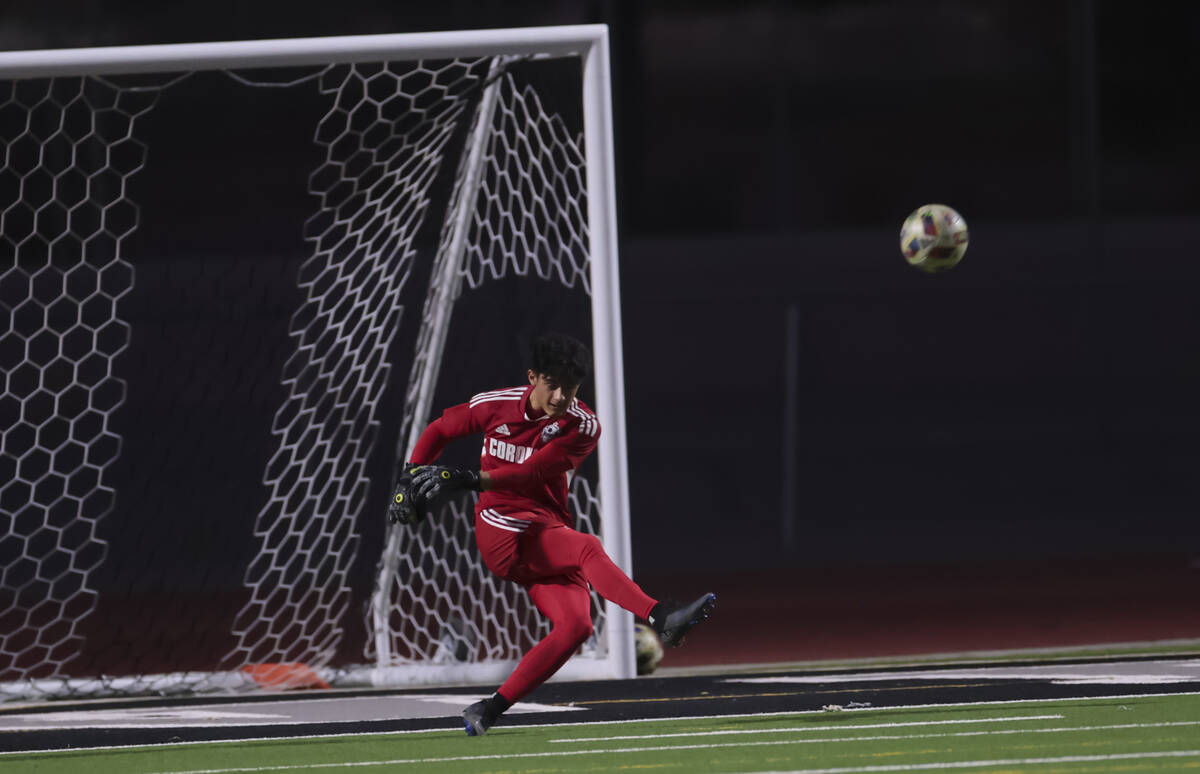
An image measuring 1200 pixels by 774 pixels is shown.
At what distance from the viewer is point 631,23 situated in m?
16.5

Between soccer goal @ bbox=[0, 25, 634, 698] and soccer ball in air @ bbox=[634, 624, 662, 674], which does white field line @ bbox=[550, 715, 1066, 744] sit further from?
soccer ball in air @ bbox=[634, 624, 662, 674]

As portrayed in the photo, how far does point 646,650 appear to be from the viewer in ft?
24.2

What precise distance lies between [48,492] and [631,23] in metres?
7.88

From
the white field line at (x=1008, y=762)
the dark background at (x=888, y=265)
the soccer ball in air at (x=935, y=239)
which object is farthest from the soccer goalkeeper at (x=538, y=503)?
the dark background at (x=888, y=265)

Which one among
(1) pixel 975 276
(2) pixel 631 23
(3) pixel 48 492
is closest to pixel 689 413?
(1) pixel 975 276

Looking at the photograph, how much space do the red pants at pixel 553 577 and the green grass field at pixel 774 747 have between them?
301 mm

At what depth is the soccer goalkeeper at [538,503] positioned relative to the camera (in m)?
5.17

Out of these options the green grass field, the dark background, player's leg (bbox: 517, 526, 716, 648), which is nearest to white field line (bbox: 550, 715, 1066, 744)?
the green grass field

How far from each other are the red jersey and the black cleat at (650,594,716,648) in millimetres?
626

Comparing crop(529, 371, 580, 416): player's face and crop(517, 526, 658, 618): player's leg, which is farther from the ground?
crop(529, 371, 580, 416): player's face

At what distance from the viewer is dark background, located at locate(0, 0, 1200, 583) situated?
47.4 feet

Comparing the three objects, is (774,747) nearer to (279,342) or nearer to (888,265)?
(279,342)

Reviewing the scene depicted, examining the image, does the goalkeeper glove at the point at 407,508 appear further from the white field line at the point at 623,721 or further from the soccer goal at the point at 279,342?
the soccer goal at the point at 279,342

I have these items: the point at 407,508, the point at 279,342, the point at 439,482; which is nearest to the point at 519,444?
the point at 439,482
